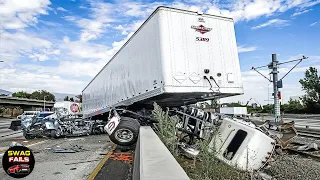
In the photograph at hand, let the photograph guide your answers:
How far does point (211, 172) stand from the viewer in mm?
4871

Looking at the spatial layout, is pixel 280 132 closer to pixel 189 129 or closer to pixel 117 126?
pixel 189 129

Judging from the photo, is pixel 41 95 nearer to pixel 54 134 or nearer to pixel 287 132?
pixel 54 134

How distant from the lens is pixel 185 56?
29.7ft

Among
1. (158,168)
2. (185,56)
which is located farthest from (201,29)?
(158,168)

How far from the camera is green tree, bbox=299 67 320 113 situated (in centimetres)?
5723

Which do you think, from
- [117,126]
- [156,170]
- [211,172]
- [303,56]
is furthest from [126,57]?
[303,56]

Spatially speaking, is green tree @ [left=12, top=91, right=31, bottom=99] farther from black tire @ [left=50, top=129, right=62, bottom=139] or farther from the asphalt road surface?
the asphalt road surface

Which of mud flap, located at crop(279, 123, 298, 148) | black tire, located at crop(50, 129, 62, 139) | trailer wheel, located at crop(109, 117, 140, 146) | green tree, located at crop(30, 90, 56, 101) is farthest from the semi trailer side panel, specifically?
green tree, located at crop(30, 90, 56, 101)

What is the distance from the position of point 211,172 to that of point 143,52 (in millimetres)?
6089

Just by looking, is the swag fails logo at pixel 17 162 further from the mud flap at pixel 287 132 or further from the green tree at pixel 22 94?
the green tree at pixel 22 94

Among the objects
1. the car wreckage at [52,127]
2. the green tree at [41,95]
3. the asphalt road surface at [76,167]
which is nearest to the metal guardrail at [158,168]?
the asphalt road surface at [76,167]

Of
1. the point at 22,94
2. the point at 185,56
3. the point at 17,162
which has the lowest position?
the point at 17,162

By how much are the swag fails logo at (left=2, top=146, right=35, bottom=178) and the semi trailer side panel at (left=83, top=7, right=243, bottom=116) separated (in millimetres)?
5868

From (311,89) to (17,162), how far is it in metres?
64.2
